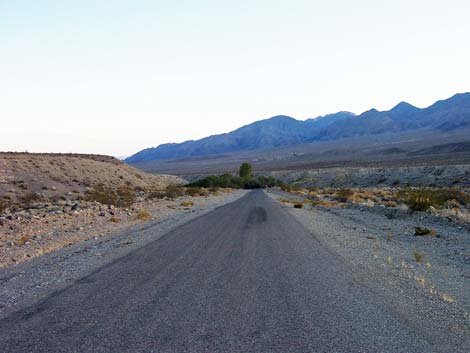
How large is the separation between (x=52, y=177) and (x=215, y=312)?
50.6m

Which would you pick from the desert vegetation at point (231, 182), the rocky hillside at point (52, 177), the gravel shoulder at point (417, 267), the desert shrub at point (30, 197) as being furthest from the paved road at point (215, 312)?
the desert vegetation at point (231, 182)

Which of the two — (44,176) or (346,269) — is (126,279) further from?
(44,176)

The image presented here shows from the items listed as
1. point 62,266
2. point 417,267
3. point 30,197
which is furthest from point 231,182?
point 417,267

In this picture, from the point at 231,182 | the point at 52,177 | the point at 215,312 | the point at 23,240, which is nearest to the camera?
the point at 215,312

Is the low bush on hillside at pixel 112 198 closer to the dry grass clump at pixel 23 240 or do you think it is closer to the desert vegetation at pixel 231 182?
the dry grass clump at pixel 23 240

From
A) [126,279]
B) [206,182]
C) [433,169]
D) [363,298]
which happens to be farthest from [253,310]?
[206,182]

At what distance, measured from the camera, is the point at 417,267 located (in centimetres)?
1145

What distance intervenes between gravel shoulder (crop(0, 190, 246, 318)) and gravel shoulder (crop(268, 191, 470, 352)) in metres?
6.32

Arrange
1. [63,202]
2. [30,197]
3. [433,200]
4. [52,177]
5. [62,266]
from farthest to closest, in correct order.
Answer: [52,177]
[30,197]
[63,202]
[433,200]
[62,266]

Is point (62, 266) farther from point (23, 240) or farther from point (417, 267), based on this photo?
point (417, 267)

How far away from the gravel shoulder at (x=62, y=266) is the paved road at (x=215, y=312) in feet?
1.67

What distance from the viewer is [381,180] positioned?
74.2m

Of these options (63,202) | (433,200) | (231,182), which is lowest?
(231,182)

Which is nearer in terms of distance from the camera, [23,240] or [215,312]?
[215,312]
